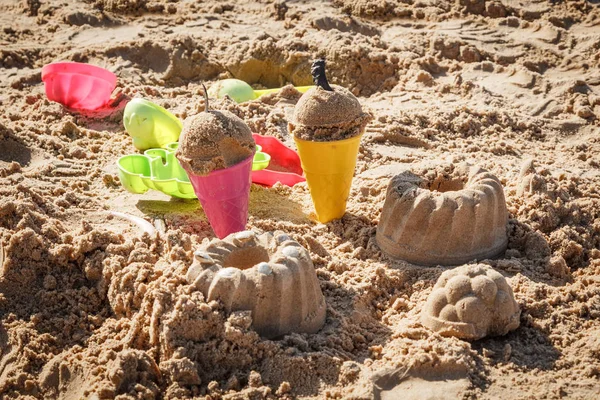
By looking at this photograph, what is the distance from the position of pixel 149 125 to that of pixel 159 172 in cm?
50

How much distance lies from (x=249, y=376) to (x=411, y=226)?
104 cm

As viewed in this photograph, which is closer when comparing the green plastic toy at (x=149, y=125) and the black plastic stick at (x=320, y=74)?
the black plastic stick at (x=320, y=74)

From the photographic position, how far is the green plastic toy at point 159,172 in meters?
3.45

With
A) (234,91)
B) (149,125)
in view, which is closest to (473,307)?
(149,125)

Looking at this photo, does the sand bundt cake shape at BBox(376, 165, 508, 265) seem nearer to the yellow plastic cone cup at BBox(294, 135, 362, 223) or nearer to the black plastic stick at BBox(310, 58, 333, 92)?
the yellow plastic cone cup at BBox(294, 135, 362, 223)

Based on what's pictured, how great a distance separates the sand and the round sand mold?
2.4 inches

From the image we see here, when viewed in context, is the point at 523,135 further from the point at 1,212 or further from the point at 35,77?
the point at 35,77

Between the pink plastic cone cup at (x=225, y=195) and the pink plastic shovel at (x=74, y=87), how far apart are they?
200 cm

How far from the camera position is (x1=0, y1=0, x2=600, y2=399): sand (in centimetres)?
233

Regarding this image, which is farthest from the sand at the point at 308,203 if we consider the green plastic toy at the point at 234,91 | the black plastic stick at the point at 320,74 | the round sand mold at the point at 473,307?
the black plastic stick at the point at 320,74

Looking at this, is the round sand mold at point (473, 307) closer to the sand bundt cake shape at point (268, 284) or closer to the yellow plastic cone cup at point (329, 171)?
the sand bundt cake shape at point (268, 284)

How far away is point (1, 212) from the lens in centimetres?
301

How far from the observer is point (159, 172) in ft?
12.0

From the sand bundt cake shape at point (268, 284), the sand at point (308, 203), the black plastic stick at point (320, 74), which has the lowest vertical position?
the sand at point (308, 203)
